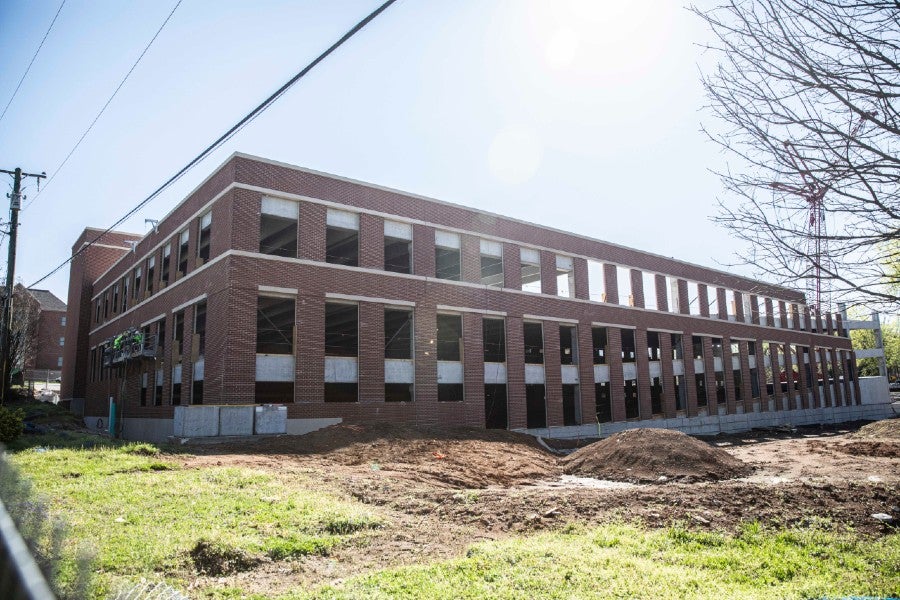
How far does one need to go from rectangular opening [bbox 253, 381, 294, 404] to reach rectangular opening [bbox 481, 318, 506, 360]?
984cm

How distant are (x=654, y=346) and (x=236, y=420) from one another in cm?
2614

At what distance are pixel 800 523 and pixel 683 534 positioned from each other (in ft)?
7.11

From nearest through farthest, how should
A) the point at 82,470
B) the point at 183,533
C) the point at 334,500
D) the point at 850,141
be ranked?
the point at 850,141, the point at 183,533, the point at 334,500, the point at 82,470

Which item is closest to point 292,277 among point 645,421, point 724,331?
point 645,421

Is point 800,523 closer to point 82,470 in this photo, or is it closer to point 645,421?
point 82,470

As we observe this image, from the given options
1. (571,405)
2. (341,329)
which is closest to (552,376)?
(571,405)

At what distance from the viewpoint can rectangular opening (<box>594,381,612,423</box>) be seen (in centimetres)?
3225

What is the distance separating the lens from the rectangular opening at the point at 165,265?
29188 mm

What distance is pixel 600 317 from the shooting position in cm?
3344

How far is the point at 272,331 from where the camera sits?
2267cm

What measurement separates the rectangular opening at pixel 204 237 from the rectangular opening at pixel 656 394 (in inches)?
995

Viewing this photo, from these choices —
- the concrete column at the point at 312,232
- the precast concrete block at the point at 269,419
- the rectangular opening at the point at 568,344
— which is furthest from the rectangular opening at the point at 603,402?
the precast concrete block at the point at 269,419

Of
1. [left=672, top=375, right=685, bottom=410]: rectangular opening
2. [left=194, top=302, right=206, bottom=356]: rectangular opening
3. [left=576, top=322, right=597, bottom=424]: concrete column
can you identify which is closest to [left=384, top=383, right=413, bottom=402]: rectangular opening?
[left=194, top=302, right=206, bottom=356]: rectangular opening

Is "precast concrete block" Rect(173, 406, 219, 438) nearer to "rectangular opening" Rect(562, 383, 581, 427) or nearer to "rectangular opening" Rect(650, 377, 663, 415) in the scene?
"rectangular opening" Rect(562, 383, 581, 427)
